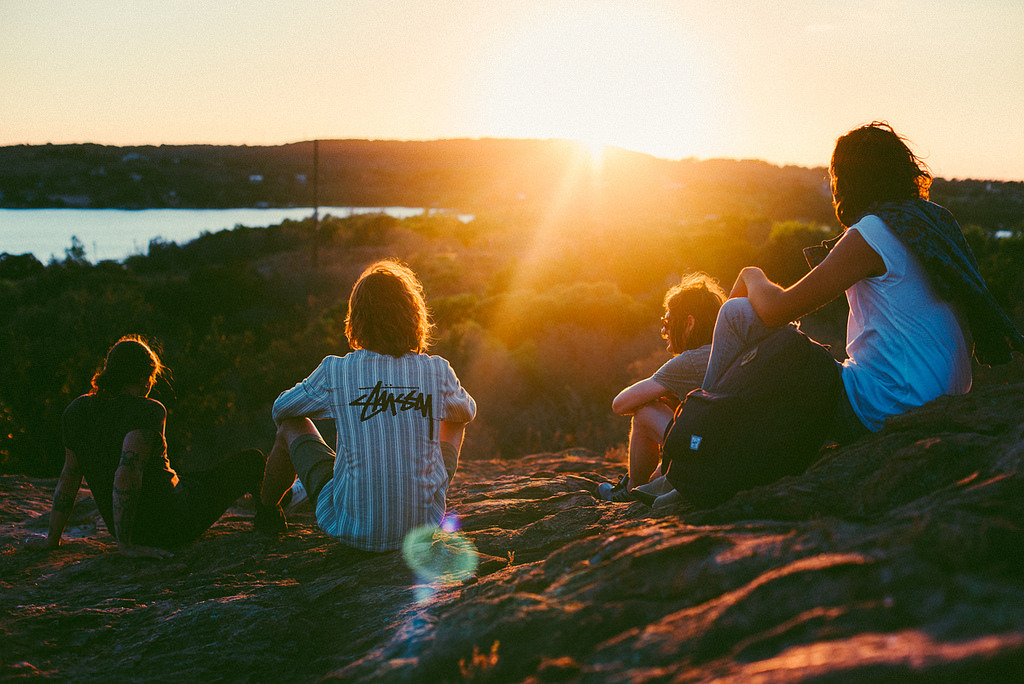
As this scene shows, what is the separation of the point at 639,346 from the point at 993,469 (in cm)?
932

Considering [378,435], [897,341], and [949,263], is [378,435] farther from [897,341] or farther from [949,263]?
[949,263]

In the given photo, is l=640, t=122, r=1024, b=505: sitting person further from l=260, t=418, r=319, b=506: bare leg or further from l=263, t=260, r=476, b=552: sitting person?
l=260, t=418, r=319, b=506: bare leg

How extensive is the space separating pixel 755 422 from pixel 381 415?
1.60 metres

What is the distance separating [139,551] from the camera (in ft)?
11.8

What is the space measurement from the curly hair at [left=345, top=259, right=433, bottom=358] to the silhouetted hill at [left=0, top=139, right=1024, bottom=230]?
2427cm

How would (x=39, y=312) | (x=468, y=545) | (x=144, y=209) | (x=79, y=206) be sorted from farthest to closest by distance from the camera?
(x=144, y=209) < (x=79, y=206) < (x=39, y=312) < (x=468, y=545)

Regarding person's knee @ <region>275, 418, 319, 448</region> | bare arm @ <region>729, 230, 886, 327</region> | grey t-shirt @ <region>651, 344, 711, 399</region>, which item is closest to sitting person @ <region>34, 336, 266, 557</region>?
person's knee @ <region>275, 418, 319, 448</region>

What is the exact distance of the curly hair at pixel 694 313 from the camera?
364cm

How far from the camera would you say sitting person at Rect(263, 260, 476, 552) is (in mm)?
3109

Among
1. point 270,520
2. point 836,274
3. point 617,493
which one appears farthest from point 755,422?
point 270,520

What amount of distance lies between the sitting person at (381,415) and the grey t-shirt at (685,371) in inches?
41.3

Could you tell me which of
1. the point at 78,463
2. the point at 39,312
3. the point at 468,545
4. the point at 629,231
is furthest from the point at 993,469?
the point at 629,231

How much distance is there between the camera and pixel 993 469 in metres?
2.04

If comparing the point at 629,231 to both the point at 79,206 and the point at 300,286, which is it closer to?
the point at 300,286
